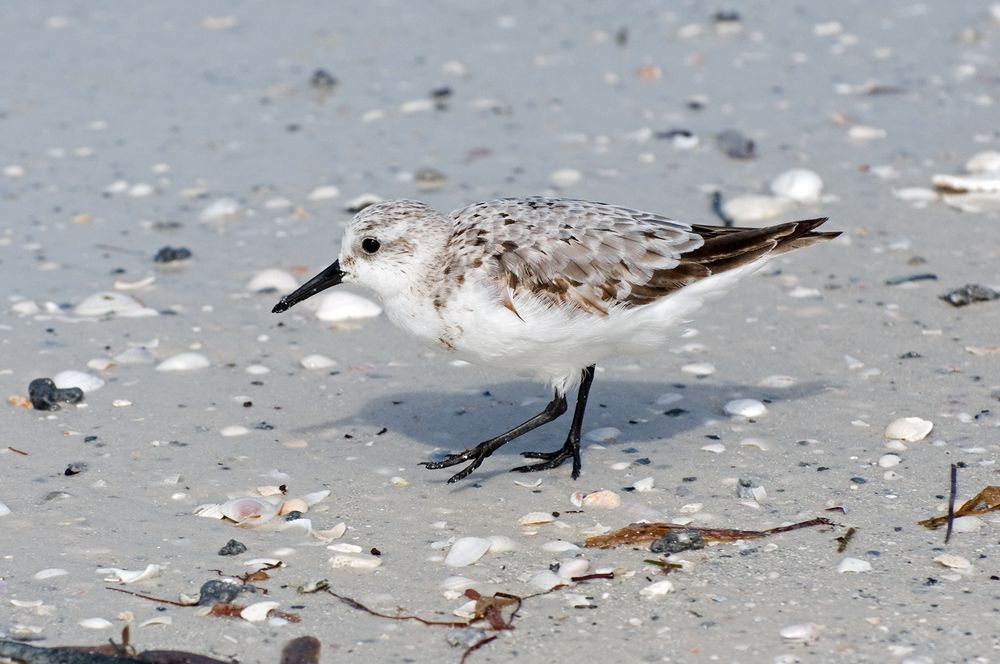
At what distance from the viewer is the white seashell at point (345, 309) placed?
7.58 metres

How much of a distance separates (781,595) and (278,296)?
4.00 m

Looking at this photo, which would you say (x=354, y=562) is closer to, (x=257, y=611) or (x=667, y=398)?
(x=257, y=611)

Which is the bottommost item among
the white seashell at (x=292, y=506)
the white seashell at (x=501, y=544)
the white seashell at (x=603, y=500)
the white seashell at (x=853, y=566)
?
the white seashell at (x=292, y=506)

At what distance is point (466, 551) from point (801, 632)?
4.28ft

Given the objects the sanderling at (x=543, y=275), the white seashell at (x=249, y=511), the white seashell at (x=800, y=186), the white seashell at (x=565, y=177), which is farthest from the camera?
the white seashell at (x=565, y=177)

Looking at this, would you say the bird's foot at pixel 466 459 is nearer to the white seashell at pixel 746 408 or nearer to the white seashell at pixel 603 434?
the white seashell at pixel 603 434

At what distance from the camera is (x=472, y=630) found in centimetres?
456

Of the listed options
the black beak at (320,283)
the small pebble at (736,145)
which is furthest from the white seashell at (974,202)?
the black beak at (320,283)

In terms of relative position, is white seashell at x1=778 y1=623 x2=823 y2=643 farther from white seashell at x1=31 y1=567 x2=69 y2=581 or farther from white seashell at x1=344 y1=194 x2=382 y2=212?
white seashell at x1=344 y1=194 x2=382 y2=212

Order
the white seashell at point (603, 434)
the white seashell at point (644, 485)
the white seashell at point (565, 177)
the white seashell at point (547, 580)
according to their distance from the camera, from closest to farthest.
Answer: the white seashell at point (547, 580)
the white seashell at point (644, 485)
the white seashell at point (603, 434)
the white seashell at point (565, 177)

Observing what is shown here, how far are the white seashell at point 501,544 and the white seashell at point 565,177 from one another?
14.7 ft

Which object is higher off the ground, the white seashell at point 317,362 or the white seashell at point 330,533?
the white seashell at point 330,533

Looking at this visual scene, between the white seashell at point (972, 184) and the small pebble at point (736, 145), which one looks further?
the small pebble at point (736, 145)

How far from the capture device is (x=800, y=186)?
8914 mm
